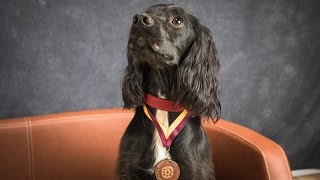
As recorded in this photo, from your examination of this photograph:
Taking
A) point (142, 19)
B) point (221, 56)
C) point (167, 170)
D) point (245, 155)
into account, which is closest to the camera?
point (142, 19)

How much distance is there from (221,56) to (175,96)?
123 cm

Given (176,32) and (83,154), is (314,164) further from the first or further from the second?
(176,32)

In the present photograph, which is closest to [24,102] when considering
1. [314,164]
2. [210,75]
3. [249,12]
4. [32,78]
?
[32,78]

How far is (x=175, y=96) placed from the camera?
1.78 meters

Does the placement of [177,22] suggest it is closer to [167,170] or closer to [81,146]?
[167,170]

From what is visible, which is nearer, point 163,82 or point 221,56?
point 163,82

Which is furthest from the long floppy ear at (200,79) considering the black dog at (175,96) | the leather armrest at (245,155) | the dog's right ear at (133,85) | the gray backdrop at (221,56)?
the gray backdrop at (221,56)

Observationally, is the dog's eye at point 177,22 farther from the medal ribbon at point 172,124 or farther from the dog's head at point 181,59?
the medal ribbon at point 172,124

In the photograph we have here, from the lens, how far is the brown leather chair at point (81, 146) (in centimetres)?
222

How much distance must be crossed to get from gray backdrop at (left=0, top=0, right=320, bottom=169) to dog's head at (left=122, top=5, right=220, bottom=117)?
35.9 inches

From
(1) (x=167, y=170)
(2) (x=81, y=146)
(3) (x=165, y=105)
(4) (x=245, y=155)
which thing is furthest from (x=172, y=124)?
(2) (x=81, y=146)

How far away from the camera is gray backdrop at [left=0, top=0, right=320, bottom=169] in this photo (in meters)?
2.55

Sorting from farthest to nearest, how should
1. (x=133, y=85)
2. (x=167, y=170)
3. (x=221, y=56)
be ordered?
1. (x=221, y=56)
2. (x=133, y=85)
3. (x=167, y=170)

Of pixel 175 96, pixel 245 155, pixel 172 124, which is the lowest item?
pixel 245 155
